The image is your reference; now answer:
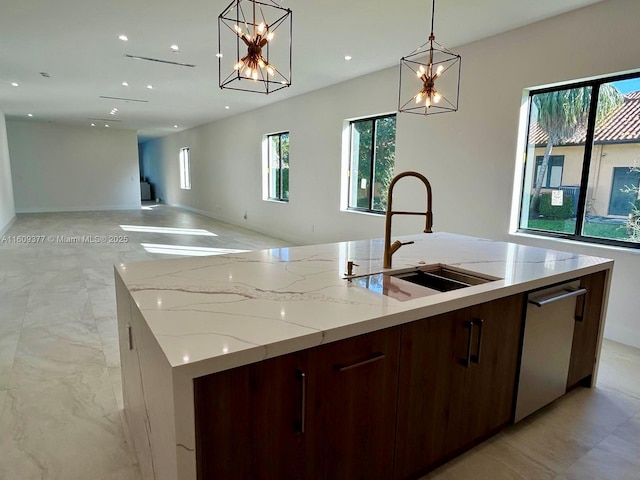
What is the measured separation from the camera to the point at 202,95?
7254mm

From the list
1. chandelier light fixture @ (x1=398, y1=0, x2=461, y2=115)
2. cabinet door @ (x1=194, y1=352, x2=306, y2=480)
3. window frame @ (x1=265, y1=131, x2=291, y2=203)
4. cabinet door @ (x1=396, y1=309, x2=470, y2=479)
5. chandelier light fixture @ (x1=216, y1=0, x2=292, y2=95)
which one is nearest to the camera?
cabinet door @ (x1=194, y1=352, x2=306, y2=480)

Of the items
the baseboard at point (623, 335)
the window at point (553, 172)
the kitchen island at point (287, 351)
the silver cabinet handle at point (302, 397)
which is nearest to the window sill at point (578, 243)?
the window at point (553, 172)

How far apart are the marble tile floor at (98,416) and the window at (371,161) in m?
3.43

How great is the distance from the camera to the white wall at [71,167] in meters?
11.6

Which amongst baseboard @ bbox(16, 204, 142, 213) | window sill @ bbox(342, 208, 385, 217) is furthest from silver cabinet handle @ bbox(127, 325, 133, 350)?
baseboard @ bbox(16, 204, 142, 213)

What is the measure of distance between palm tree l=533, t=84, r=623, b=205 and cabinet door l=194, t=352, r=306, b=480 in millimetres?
3700

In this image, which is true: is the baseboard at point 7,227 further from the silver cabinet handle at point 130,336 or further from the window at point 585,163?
the window at point 585,163

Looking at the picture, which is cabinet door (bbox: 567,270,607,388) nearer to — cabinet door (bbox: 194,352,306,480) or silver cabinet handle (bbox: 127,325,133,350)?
cabinet door (bbox: 194,352,306,480)

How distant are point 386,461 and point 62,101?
30.8 feet

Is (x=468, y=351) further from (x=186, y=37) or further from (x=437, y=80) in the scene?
(x=186, y=37)

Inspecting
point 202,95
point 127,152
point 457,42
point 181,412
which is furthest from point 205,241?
point 127,152

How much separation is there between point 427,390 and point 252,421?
77 centimetres

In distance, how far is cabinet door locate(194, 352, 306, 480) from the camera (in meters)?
1.00

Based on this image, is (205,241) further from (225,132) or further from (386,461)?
(386,461)
